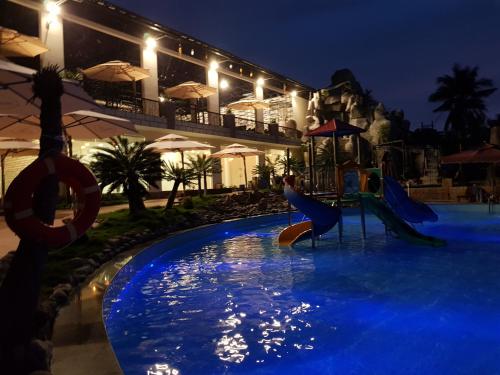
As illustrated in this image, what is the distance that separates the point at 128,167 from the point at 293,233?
4157 millimetres

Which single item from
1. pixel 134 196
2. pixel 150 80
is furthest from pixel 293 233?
pixel 150 80

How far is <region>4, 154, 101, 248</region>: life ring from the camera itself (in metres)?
2.82

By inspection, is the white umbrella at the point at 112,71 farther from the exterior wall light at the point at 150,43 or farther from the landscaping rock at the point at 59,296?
the landscaping rock at the point at 59,296

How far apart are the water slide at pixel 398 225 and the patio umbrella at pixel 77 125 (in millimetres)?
5106

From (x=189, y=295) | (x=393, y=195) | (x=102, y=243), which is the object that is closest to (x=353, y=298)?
(x=189, y=295)

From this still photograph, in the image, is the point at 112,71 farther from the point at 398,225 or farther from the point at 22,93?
the point at 22,93

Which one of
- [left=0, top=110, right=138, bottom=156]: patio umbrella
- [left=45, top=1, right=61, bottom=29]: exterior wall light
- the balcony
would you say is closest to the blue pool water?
[left=0, top=110, right=138, bottom=156]: patio umbrella

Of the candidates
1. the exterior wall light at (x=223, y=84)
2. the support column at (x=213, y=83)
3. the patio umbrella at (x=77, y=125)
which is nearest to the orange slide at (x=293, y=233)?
the patio umbrella at (x=77, y=125)

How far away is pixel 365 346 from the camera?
12.2ft

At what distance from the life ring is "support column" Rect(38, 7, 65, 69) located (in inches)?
590

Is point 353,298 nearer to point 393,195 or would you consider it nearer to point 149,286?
point 149,286

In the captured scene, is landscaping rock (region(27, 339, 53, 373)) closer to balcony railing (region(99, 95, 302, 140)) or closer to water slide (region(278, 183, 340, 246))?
water slide (region(278, 183, 340, 246))

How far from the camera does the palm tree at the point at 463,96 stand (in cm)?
3372

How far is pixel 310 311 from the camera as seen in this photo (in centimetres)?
471
